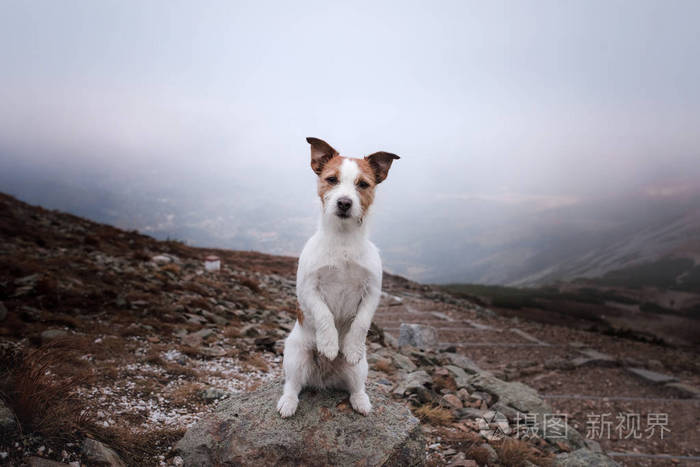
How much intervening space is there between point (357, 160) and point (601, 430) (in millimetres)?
9381

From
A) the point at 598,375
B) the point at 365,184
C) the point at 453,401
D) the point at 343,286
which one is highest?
the point at 365,184

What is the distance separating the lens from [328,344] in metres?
3.43

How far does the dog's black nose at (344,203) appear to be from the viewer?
10.2ft

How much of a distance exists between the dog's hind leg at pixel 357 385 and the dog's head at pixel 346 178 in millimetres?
1571

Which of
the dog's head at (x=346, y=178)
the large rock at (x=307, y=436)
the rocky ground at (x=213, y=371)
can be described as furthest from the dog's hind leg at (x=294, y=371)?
the dog's head at (x=346, y=178)

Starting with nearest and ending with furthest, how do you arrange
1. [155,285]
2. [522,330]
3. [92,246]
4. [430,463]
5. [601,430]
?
1. [430,463]
2. [601,430]
3. [155,285]
4. [92,246]
5. [522,330]

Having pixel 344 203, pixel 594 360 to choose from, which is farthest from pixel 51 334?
pixel 594 360

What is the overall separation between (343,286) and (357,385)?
3.83ft

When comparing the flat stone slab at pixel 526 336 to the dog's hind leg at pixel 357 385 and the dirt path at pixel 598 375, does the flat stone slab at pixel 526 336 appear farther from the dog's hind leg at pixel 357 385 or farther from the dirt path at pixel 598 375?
the dog's hind leg at pixel 357 385

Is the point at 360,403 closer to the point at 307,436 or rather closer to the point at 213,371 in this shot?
the point at 307,436

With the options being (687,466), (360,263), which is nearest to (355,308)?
(360,263)

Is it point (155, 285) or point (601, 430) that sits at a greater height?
point (155, 285)

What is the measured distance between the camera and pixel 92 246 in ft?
46.5

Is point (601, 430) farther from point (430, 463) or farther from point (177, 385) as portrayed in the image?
point (177, 385)
